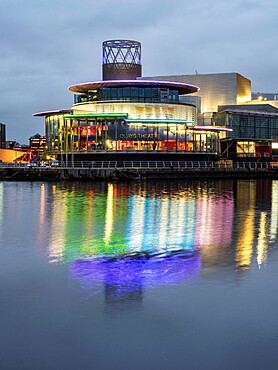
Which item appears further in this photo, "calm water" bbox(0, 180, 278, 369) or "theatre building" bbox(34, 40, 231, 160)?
"theatre building" bbox(34, 40, 231, 160)

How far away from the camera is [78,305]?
1157 cm

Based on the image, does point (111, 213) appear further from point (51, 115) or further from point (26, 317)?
point (51, 115)

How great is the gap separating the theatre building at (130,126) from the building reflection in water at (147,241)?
160 ft

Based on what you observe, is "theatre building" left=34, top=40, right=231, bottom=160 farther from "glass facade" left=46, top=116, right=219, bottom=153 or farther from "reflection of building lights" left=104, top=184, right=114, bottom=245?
"reflection of building lights" left=104, top=184, right=114, bottom=245

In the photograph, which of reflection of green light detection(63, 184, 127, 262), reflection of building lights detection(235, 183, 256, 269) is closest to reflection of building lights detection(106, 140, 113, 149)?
reflection of green light detection(63, 184, 127, 262)

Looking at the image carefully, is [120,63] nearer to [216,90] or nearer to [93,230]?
[216,90]

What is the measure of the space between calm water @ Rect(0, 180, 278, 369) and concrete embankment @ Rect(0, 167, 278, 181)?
46.7 meters

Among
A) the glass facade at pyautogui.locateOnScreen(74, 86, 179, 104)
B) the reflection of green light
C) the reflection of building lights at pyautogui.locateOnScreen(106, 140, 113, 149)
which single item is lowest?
the reflection of green light

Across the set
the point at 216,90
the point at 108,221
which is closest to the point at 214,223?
the point at 108,221

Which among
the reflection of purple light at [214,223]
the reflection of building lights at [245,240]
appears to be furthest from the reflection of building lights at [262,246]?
the reflection of purple light at [214,223]

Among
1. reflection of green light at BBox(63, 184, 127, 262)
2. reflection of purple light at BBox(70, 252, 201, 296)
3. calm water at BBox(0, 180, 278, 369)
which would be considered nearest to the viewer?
calm water at BBox(0, 180, 278, 369)

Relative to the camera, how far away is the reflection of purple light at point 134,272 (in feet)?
43.9

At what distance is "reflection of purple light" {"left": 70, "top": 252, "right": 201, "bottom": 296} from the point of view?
43.9 ft

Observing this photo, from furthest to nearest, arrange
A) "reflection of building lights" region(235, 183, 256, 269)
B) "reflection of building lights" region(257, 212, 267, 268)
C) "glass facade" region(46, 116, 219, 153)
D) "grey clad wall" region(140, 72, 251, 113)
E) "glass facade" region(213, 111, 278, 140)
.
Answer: "grey clad wall" region(140, 72, 251, 113), "glass facade" region(213, 111, 278, 140), "glass facade" region(46, 116, 219, 153), "reflection of building lights" region(257, 212, 267, 268), "reflection of building lights" region(235, 183, 256, 269)
